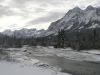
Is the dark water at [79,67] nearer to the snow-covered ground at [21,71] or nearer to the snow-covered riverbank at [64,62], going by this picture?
the snow-covered riverbank at [64,62]

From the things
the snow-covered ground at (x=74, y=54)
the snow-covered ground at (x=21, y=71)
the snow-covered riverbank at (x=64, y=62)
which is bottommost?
the snow-covered ground at (x=74, y=54)

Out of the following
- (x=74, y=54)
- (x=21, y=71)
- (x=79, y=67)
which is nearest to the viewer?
(x=21, y=71)

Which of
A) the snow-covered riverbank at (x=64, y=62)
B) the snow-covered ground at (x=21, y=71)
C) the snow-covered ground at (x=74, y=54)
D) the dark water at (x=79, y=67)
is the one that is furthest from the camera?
the snow-covered ground at (x=74, y=54)

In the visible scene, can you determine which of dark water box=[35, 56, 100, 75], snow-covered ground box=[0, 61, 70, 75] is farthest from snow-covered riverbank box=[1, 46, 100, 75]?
snow-covered ground box=[0, 61, 70, 75]

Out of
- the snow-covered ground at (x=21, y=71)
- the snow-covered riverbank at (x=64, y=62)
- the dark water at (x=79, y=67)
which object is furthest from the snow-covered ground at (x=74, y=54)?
the snow-covered ground at (x=21, y=71)

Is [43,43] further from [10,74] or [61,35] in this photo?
[10,74]

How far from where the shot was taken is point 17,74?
23578mm

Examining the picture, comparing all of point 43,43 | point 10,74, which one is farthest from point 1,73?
point 43,43

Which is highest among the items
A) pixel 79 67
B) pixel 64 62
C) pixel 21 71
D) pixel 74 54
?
pixel 21 71

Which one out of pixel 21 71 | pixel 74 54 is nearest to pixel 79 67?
pixel 21 71

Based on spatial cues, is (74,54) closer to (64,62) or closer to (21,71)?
(64,62)

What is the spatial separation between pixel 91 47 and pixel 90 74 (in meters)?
74.5

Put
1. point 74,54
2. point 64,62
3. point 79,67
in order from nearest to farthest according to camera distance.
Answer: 1. point 79,67
2. point 64,62
3. point 74,54

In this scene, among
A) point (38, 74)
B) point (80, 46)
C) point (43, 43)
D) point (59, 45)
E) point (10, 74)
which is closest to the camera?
point (10, 74)
